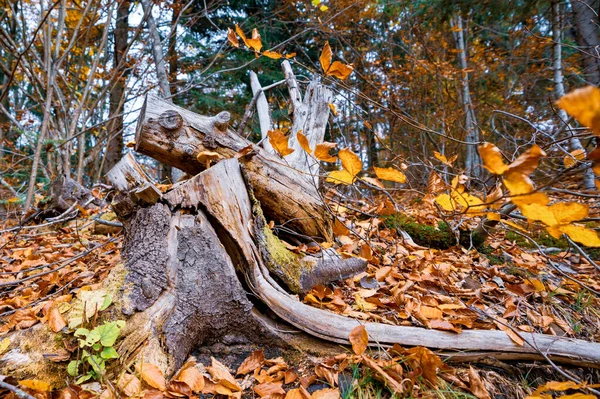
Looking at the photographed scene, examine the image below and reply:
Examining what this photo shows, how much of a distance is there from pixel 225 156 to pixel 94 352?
1194mm

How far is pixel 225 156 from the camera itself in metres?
1.91

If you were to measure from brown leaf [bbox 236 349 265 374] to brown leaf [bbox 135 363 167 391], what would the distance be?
1.01ft

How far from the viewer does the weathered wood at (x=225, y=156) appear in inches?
67.6

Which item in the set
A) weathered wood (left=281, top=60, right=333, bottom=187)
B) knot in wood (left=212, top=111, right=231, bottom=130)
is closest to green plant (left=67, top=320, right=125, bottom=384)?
knot in wood (left=212, top=111, right=231, bottom=130)

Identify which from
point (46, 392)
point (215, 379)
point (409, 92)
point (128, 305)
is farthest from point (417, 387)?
point (409, 92)

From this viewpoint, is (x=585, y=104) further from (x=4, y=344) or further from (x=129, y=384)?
(x=4, y=344)

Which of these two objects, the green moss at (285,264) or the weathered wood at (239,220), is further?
the green moss at (285,264)

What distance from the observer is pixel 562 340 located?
53.9 inches

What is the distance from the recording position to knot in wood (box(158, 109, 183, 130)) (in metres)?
1.70

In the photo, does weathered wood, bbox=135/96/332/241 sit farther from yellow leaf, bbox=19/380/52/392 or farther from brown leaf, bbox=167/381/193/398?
yellow leaf, bbox=19/380/52/392

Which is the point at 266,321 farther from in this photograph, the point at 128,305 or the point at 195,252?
the point at 128,305

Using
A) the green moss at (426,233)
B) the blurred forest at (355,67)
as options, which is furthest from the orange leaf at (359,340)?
the blurred forest at (355,67)

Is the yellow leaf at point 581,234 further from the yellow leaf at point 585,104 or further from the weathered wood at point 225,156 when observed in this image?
the weathered wood at point 225,156

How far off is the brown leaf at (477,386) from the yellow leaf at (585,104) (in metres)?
1.09
